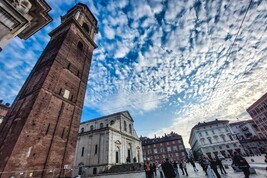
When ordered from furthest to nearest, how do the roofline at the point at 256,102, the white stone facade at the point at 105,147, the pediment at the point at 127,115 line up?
the roofline at the point at 256,102 < the pediment at the point at 127,115 < the white stone facade at the point at 105,147

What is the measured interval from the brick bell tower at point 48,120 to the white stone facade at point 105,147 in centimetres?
1452

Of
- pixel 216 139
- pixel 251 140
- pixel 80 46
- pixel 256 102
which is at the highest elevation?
pixel 256 102

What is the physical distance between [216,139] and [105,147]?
44.5 meters

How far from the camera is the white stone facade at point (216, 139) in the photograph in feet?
152

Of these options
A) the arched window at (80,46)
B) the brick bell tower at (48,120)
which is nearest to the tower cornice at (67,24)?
the brick bell tower at (48,120)

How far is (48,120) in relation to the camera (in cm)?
1127

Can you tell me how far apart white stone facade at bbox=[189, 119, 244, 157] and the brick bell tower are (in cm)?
5153

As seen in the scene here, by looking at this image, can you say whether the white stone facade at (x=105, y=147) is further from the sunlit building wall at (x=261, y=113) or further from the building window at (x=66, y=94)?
the sunlit building wall at (x=261, y=113)

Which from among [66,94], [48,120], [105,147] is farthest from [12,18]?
[105,147]

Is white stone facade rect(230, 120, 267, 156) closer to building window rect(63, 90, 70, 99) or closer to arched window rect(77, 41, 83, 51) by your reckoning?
building window rect(63, 90, 70, 99)

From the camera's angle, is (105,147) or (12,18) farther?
(105,147)

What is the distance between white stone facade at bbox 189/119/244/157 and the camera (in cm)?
4631

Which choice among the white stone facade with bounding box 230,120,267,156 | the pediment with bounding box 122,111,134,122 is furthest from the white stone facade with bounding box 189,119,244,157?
the pediment with bounding box 122,111,134,122

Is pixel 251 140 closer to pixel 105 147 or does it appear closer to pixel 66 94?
pixel 105 147
